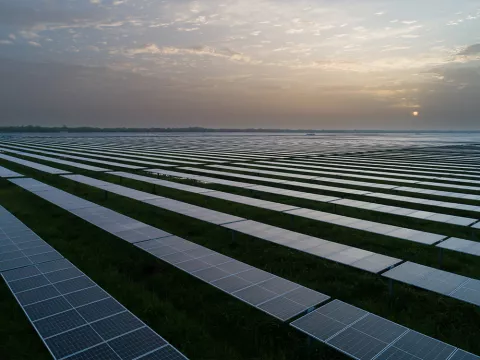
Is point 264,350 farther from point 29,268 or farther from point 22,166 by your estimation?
point 22,166

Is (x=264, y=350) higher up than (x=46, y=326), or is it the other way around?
(x=46, y=326)

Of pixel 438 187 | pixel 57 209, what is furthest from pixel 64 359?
pixel 438 187

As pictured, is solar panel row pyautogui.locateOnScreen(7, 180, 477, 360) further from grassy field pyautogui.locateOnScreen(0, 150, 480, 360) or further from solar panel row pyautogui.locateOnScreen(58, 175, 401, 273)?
solar panel row pyautogui.locateOnScreen(58, 175, 401, 273)

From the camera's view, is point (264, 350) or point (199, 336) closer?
point (264, 350)

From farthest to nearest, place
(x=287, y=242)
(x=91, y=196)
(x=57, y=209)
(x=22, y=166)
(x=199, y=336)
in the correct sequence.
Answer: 1. (x=22, y=166)
2. (x=91, y=196)
3. (x=57, y=209)
4. (x=287, y=242)
5. (x=199, y=336)

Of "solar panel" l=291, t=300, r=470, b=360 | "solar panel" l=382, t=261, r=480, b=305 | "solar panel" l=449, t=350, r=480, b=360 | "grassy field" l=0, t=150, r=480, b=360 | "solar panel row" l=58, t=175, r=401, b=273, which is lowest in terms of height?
"grassy field" l=0, t=150, r=480, b=360

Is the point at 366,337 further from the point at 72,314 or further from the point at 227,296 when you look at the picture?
the point at 72,314

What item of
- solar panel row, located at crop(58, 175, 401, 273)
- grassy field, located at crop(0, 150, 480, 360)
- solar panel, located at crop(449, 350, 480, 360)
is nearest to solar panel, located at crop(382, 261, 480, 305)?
solar panel row, located at crop(58, 175, 401, 273)
